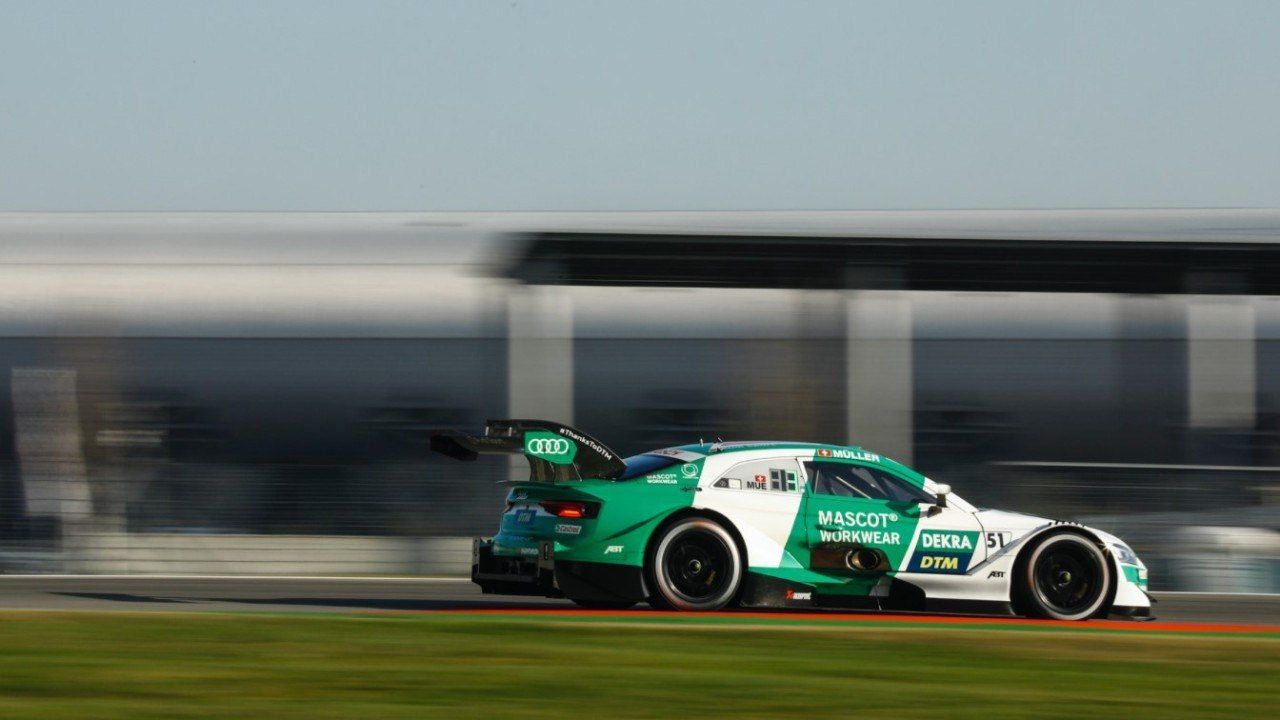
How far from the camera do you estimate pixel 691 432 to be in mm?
16906

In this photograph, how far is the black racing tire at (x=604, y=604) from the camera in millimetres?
9984

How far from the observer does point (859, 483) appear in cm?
1048

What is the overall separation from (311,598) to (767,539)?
3962mm

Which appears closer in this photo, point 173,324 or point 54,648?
point 54,648

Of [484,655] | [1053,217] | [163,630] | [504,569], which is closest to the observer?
[484,655]

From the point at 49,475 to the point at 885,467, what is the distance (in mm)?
9311

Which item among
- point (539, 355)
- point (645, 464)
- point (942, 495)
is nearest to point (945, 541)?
point (942, 495)

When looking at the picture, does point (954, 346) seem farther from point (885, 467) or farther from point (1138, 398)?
point (885, 467)

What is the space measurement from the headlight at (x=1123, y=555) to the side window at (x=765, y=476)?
2.18 metres

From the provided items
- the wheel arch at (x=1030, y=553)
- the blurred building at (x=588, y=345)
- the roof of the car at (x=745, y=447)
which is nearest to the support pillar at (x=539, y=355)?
the blurred building at (x=588, y=345)

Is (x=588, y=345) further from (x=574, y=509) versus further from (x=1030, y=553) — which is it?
(x=1030, y=553)

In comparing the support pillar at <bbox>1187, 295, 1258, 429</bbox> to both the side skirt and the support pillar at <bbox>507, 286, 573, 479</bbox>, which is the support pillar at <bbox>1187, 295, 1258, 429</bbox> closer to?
the support pillar at <bbox>507, 286, 573, 479</bbox>

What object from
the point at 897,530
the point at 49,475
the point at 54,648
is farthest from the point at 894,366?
the point at 54,648

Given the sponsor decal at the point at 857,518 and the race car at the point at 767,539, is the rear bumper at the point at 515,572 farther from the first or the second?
the sponsor decal at the point at 857,518
